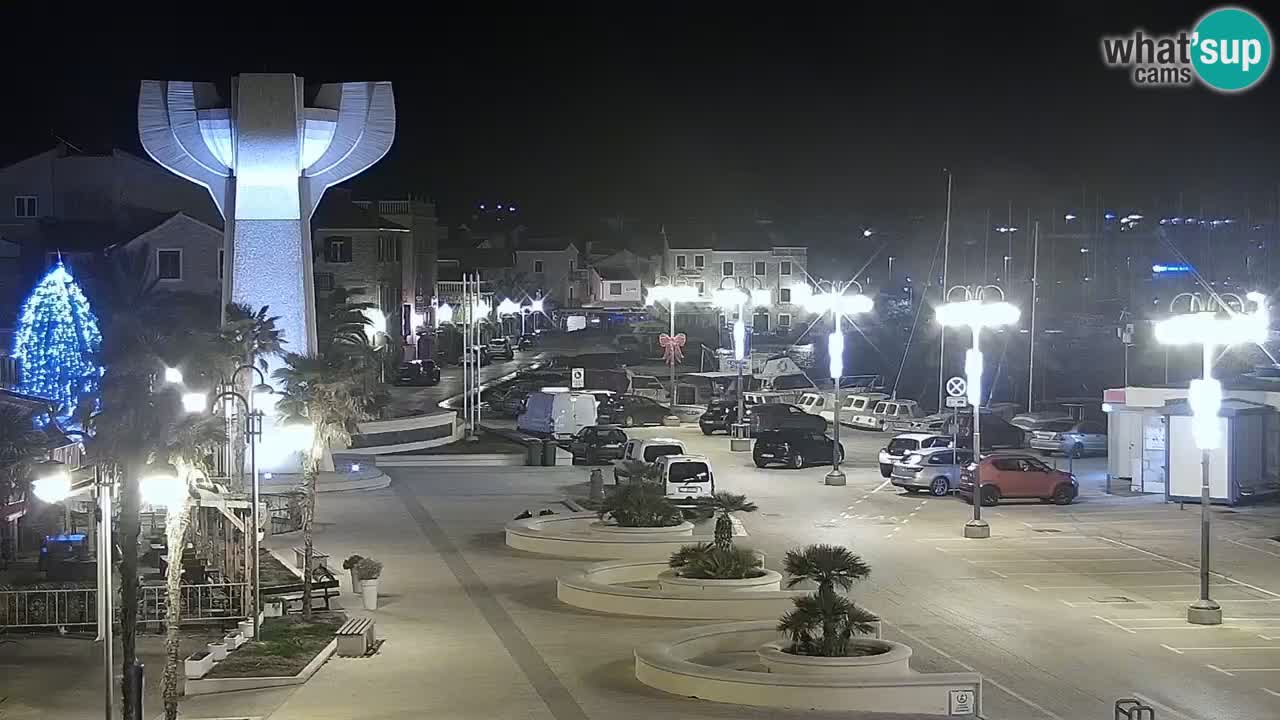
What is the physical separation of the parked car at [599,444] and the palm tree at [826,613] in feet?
103

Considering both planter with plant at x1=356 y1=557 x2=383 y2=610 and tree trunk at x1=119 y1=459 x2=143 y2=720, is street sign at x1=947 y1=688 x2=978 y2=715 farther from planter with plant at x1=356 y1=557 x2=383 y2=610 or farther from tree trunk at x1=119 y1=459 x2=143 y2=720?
planter with plant at x1=356 y1=557 x2=383 y2=610

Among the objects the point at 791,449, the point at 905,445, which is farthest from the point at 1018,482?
the point at 791,449

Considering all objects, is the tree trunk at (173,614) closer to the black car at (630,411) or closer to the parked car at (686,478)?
the parked car at (686,478)

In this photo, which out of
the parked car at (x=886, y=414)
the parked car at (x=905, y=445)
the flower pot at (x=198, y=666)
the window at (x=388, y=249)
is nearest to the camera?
the flower pot at (x=198, y=666)

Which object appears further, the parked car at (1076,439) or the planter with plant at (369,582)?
the parked car at (1076,439)

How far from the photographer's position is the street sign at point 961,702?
19047mm

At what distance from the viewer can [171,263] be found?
71.5 meters

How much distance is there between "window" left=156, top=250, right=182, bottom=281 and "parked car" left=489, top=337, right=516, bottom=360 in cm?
2879

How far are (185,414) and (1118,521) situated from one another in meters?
24.7

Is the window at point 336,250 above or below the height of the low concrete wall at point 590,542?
above

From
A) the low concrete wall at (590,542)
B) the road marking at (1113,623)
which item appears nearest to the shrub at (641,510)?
the low concrete wall at (590,542)

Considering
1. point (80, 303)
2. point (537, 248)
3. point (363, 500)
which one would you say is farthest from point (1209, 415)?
point (537, 248)

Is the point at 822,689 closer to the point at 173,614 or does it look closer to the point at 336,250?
the point at 173,614

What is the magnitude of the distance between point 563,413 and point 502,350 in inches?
1762
